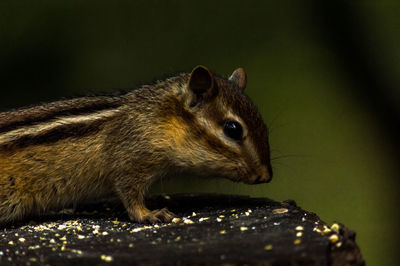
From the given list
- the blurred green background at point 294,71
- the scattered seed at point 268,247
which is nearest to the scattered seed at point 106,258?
the scattered seed at point 268,247

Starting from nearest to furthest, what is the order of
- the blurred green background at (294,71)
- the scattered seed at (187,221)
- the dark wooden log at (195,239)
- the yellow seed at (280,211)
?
the dark wooden log at (195,239) < the scattered seed at (187,221) < the yellow seed at (280,211) < the blurred green background at (294,71)

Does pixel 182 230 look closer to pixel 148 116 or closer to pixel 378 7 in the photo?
pixel 148 116

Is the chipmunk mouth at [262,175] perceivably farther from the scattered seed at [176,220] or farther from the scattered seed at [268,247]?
the scattered seed at [268,247]

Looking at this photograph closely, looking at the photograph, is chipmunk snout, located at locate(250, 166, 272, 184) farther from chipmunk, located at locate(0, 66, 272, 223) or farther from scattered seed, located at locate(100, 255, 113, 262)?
scattered seed, located at locate(100, 255, 113, 262)

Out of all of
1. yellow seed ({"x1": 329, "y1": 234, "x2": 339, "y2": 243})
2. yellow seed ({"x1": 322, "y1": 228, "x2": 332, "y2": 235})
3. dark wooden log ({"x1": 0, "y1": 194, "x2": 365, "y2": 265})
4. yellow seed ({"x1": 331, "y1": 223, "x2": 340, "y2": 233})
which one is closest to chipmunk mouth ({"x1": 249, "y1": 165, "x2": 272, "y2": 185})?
dark wooden log ({"x1": 0, "y1": 194, "x2": 365, "y2": 265})

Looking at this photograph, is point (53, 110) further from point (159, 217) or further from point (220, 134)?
point (220, 134)

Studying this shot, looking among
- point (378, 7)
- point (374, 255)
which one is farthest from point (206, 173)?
point (378, 7)

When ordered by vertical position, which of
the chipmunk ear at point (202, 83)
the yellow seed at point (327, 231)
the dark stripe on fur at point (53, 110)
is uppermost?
the chipmunk ear at point (202, 83)
